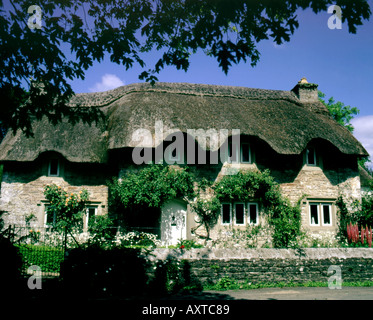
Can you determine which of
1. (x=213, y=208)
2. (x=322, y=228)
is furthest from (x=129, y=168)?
(x=322, y=228)

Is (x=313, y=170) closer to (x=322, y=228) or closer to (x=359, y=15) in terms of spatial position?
(x=322, y=228)

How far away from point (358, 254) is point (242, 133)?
6.55 metres

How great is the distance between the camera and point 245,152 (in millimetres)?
14500

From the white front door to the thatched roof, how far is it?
10.0 feet

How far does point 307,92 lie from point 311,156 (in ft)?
15.6

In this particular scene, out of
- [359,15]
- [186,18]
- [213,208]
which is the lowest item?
[213,208]

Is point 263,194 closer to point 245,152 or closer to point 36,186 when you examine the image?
point 245,152

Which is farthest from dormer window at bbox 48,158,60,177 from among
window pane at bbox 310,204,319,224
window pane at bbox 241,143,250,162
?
window pane at bbox 310,204,319,224

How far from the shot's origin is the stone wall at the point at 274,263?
25.5 ft

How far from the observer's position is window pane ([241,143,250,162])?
14398 millimetres

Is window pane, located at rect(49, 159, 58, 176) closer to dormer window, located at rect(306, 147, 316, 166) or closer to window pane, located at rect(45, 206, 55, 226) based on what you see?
window pane, located at rect(45, 206, 55, 226)

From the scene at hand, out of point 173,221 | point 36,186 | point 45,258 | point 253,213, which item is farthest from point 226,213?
point 36,186

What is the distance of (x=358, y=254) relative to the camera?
29.5 ft

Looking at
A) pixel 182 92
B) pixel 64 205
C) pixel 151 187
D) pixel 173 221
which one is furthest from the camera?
pixel 182 92
